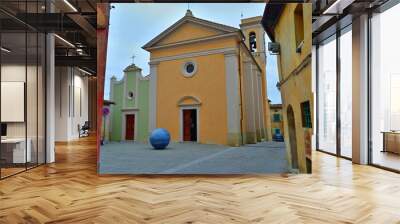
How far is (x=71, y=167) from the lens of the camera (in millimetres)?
6340

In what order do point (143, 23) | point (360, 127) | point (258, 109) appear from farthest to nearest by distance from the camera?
point (360, 127), point (258, 109), point (143, 23)

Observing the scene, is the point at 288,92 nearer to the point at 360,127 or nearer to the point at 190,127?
the point at 190,127

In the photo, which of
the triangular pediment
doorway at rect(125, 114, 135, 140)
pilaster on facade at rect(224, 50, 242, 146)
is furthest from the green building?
pilaster on facade at rect(224, 50, 242, 146)

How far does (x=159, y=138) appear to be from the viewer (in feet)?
17.9

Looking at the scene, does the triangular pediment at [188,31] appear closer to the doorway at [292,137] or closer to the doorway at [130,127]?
the doorway at [130,127]

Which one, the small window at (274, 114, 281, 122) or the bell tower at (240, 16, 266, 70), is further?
the small window at (274, 114, 281, 122)

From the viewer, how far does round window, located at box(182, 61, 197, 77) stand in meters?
5.66

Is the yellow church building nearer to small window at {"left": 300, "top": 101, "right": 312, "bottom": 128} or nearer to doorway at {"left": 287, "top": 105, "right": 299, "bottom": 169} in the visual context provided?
doorway at {"left": 287, "top": 105, "right": 299, "bottom": 169}

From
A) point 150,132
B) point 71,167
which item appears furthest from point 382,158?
point 71,167

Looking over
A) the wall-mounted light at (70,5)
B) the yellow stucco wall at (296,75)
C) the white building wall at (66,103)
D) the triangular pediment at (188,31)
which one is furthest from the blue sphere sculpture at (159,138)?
the white building wall at (66,103)

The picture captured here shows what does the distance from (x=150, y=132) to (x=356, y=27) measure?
451 cm

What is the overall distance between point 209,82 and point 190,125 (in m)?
0.77

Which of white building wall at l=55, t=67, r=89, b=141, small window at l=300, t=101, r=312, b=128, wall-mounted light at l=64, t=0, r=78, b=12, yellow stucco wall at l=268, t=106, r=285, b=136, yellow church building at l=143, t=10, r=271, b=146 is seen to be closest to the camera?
small window at l=300, t=101, r=312, b=128

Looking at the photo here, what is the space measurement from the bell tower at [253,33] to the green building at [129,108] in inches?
68.3
